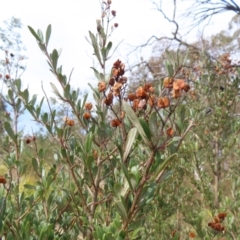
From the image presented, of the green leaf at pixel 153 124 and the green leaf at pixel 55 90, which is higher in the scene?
the green leaf at pixel 55 90

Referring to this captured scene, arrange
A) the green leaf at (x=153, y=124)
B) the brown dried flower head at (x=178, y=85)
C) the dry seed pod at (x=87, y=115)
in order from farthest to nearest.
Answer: the dry seed pod at (x=87, y=115) < the brown dried flower head at (x=178, y=85) < the green leaf at (x=153, y=124)

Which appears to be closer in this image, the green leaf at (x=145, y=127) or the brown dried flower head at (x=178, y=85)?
the green leaf at (x=145, y=127)

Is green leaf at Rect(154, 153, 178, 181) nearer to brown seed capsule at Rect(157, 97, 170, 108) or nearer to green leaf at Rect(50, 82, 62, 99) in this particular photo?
brown seed capsule at Rect(157, 97, 170, 108)

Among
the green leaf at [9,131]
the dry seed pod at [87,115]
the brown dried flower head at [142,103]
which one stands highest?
the green leaf at [9,131]

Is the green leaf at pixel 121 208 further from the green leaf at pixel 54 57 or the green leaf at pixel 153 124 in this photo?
the green leaf at pixel 54 57

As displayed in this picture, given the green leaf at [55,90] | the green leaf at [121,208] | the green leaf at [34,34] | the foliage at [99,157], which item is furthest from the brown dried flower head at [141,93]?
the green leaf at [34,34]

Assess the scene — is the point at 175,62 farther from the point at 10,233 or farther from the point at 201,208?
the point at 201,208

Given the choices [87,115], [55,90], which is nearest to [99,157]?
[87,115]

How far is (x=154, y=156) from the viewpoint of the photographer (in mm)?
987

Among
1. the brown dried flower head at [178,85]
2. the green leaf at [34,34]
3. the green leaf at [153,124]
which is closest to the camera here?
the green leaf at [153,124]

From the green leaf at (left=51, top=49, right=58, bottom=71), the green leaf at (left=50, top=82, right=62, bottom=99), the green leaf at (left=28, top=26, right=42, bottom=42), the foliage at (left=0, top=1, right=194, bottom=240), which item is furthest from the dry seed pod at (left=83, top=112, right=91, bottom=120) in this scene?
the green leaf at (left=28, top=26, right=42, bottom=42)

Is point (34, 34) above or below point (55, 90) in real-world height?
above

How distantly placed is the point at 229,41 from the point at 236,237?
19070 millimetres

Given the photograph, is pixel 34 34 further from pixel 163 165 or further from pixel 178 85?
pixel 163 165
